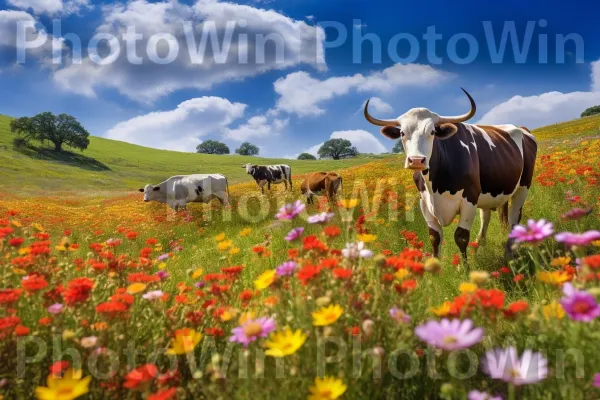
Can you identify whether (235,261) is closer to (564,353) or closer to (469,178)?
(469,178)

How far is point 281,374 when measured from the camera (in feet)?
5.63

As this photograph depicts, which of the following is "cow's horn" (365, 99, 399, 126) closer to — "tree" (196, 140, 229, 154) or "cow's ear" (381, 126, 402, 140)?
"cow's ear" (381, 126, 402, 140)

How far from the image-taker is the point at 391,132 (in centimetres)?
523

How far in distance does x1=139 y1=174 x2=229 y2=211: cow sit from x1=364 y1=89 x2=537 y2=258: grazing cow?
41.7ft

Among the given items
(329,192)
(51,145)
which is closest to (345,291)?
(329,192)

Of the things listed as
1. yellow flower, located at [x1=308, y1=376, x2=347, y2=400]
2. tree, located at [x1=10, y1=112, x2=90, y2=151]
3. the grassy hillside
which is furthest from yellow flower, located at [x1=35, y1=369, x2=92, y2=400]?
tree, located at [x1=10, y1=112, x2=90, y2=151]

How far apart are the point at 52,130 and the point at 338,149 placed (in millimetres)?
73479

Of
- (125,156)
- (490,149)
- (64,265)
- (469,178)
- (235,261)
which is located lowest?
(235,261)

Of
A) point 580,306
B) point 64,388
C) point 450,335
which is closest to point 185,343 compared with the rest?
point 64,388

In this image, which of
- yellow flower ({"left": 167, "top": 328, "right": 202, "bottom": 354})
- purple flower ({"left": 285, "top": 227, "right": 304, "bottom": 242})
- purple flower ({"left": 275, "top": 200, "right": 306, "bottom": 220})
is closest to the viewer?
yellow flower ({"left": 167, "top": 328, "right": 202, "bottom": 354})

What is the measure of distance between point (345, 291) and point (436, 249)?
3.75 m

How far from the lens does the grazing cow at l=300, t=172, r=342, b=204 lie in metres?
13.6

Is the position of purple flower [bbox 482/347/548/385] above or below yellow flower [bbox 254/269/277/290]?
below

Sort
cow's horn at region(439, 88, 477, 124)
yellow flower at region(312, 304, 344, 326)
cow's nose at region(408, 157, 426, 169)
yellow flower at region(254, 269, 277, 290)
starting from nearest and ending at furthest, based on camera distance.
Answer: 1. yellow flower at region(312, 304, 344, 326)
2. yellow flower at region(254, 269, 277, 290)
3. cow's nose at region(408, 157, 426, 169)
4. cow's horn at region(439, 88, 477, 124)
